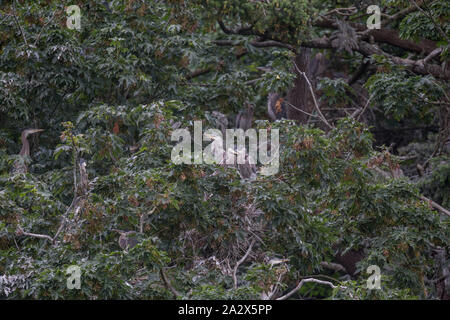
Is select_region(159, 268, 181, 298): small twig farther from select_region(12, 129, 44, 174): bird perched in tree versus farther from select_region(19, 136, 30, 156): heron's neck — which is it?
select_region(19, 136, 30, 156): heron's neck

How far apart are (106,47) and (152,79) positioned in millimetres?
565

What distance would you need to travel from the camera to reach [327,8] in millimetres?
9211

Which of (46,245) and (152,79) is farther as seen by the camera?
(152,79)

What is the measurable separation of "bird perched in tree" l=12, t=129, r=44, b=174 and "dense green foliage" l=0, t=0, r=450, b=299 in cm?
12

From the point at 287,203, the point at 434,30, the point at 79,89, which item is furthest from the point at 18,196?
the point at 434,30

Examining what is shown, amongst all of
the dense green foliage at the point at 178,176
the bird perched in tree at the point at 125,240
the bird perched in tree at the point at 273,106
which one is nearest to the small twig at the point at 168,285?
the dense green foliage at the point at 178,176

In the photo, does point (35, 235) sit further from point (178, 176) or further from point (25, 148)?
point (25, 148)

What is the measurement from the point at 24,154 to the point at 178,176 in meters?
2.12

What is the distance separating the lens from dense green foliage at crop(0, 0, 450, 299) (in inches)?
183

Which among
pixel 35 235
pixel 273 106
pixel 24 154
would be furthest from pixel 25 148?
pixel 273 106

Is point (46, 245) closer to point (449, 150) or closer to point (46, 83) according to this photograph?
point (46, 83)

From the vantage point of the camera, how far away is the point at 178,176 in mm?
4852

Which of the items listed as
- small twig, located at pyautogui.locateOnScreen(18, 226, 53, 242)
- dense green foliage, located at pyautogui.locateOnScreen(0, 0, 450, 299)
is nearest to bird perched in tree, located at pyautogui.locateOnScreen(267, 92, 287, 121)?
dense green foliage, located at pyautogui.locateOnScreen(0, 0, 450, 299)
